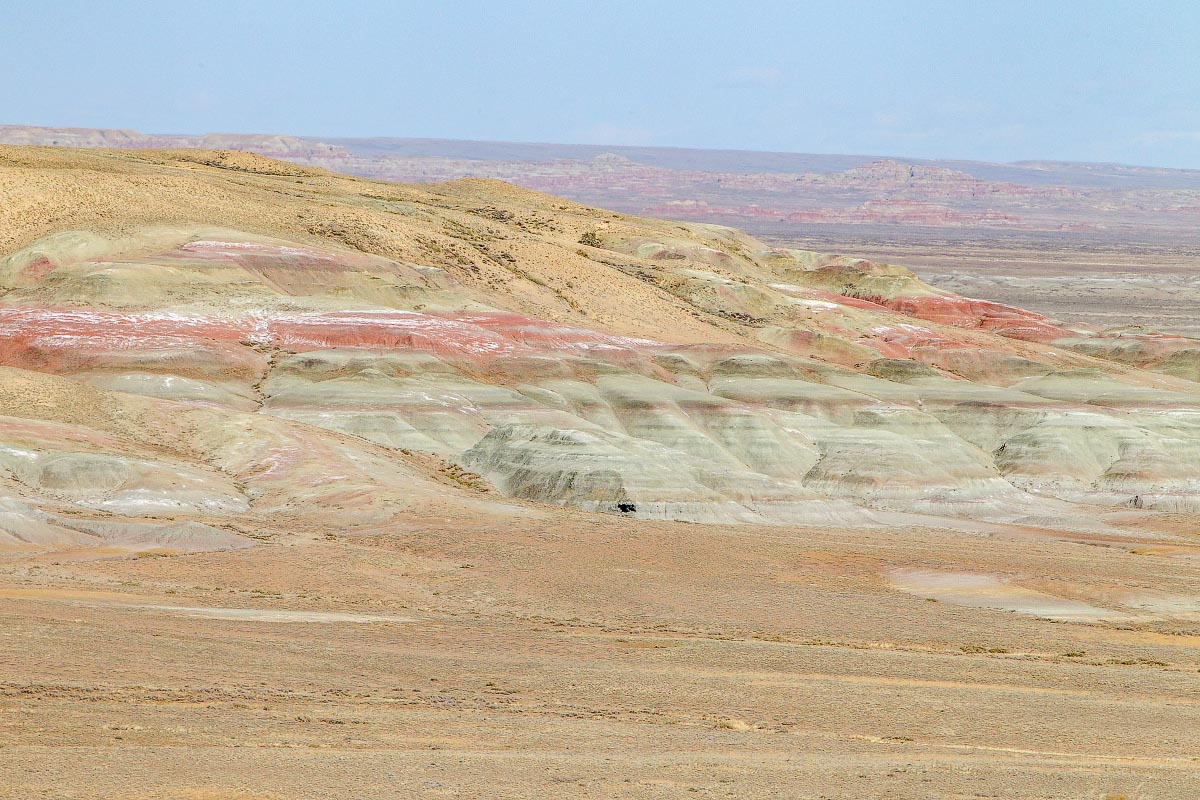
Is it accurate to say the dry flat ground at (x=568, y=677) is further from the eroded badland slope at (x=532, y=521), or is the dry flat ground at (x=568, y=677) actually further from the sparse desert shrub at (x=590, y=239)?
the sparse desert shrub at (x=590, y=239)

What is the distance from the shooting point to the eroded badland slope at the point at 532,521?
67.1 ft

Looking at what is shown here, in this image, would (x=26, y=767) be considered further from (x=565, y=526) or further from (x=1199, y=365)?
(x=1199, y=365)

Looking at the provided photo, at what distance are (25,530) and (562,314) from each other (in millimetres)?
43565

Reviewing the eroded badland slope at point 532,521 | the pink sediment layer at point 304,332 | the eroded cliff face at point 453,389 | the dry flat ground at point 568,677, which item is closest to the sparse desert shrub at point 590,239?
the eroded badland slope at point 532,521

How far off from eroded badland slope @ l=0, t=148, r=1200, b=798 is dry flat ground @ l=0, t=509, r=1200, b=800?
12 cm

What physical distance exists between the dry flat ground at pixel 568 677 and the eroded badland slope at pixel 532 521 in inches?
4.9

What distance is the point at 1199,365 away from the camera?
86812 mm

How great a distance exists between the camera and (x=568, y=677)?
24766mm

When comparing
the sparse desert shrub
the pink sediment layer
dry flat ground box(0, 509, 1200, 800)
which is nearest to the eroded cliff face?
the pink sediment layer

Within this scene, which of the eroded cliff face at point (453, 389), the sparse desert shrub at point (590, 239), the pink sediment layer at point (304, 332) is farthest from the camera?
the sparse desert shrub at point (590, 239)

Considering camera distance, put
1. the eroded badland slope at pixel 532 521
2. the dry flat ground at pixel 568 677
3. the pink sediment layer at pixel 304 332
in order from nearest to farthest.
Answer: the dry flat ground at pixel 568 677 → the eroded badland slope at pixel 532 521 → the pink sediment layer at pixel 304 332

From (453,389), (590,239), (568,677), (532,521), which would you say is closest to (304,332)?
(453,389)

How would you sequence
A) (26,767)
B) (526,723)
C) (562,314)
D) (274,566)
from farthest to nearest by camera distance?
(562,314) < (274,566) < (526,723) < (26,767)

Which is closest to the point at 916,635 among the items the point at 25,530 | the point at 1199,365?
the point at 25,530
